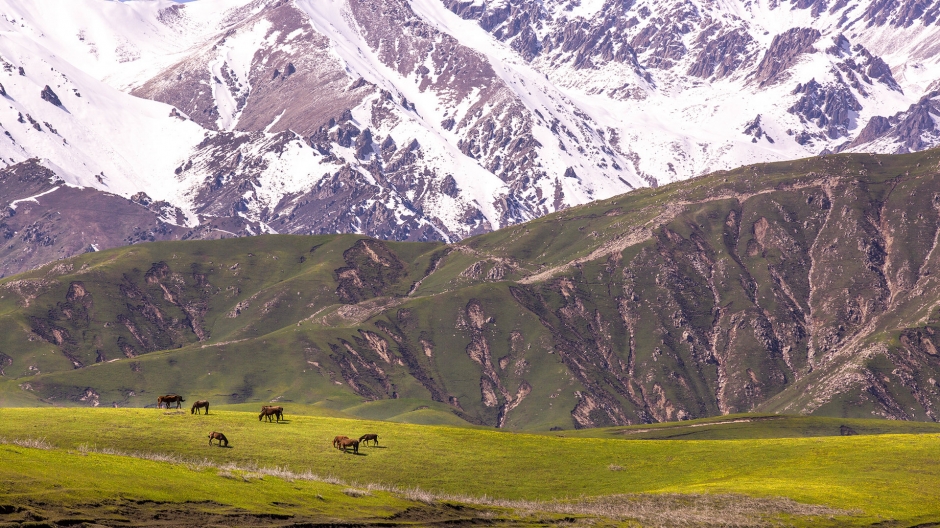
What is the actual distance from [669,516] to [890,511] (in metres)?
23.1

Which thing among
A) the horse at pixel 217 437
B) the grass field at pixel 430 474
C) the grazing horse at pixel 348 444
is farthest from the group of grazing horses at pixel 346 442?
the horse at pixel 217 437

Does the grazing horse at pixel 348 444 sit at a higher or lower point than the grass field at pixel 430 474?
higher

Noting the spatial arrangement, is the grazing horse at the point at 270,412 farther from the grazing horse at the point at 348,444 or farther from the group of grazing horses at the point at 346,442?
the grazing horse at the point at 348,444

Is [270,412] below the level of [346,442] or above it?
above

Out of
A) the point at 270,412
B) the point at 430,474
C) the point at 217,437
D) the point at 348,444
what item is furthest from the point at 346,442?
the point at 270,412

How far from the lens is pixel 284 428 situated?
116 metres

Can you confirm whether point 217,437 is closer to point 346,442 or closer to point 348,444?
point 346,442

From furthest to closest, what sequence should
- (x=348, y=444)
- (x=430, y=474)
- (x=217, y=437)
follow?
1. (x=430, y=474)
2. (x=348, y=444)
3. (x=217, y=437)

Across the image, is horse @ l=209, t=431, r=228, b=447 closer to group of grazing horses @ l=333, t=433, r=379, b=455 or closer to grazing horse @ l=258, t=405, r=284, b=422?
group of grazing horses @ l=333, t=433, r=379, b=455

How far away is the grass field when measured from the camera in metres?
73.7

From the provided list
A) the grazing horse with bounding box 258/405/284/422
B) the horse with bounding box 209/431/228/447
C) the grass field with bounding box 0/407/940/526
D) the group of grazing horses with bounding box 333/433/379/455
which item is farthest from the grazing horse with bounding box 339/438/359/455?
the grazing horse with bounding box 258/405/284/422

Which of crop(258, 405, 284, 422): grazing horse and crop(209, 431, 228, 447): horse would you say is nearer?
crop(209, 431, 228, 447): horse

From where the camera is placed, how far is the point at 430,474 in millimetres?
107875

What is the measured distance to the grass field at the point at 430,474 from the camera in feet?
242
